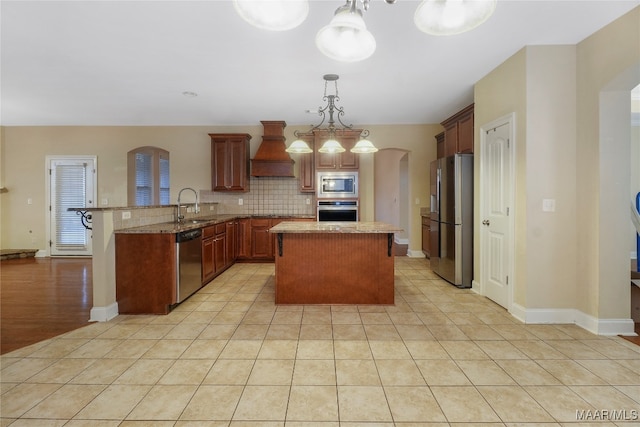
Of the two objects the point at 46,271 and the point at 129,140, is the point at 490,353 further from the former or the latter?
the point at 129,140

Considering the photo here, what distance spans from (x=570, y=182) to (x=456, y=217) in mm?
1305

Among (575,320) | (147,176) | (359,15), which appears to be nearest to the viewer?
(359,15)

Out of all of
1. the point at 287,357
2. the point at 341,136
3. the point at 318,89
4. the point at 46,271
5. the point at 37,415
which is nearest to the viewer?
the point at 37,415

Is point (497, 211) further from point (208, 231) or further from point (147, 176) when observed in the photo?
point (147, 176)

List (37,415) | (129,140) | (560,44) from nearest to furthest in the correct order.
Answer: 1. (37,415)
2. (560,44)
3. (129,140)

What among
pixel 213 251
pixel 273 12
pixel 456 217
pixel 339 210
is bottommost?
pixel 213 251

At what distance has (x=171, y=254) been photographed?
304 centimetres

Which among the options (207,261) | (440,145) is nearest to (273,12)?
(207,261)

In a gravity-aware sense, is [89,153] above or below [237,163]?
above

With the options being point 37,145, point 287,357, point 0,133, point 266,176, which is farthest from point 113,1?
point 0,133

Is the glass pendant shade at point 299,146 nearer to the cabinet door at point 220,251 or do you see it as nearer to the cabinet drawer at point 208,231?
the cabinet drawer at point 208,231

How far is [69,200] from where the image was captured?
5.91 m

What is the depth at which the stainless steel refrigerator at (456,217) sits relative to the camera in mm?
3848

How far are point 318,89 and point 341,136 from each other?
64.1 inches
